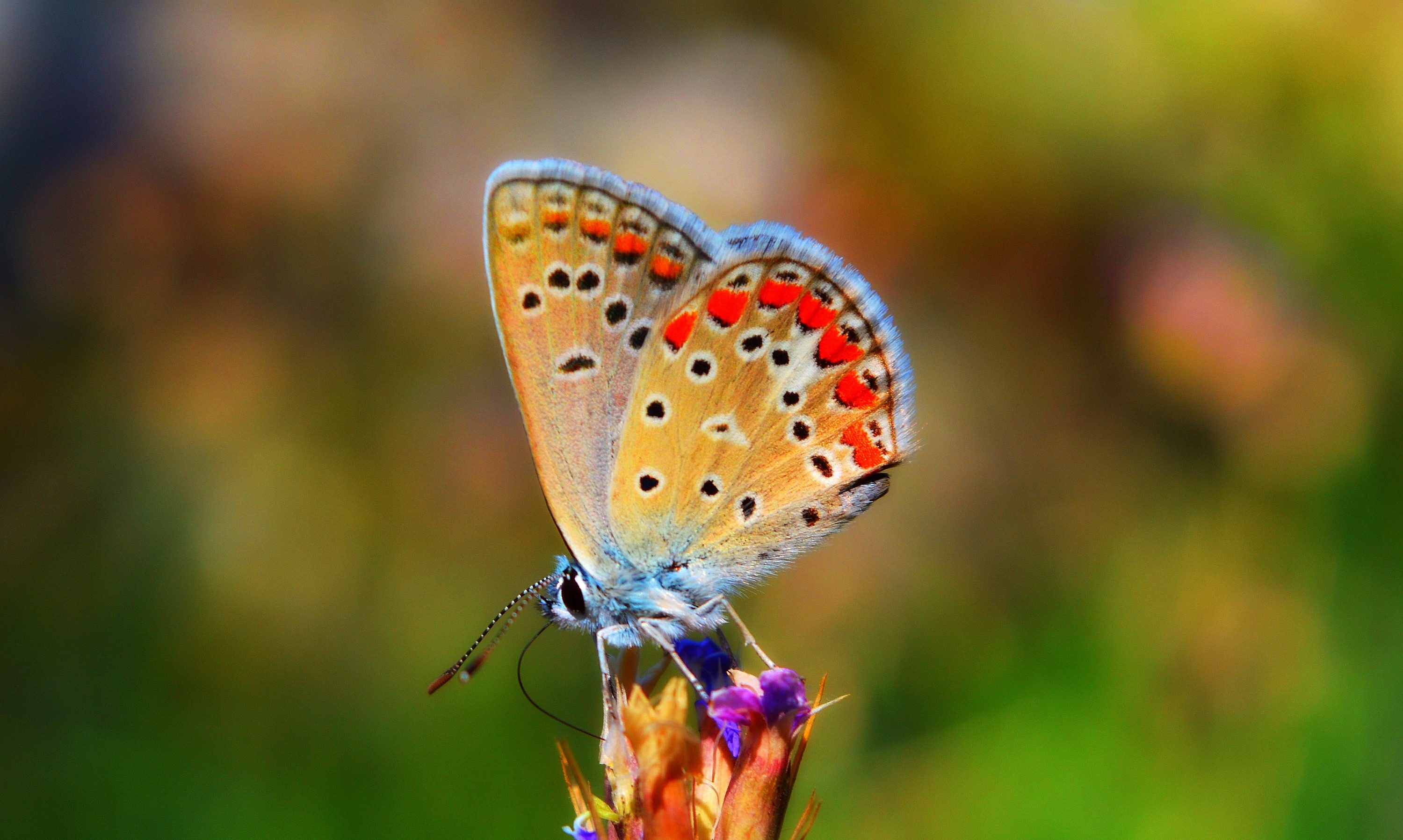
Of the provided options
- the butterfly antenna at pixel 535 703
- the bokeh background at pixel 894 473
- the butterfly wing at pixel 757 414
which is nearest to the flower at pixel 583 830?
the butterfly antenna at pixel 535 703

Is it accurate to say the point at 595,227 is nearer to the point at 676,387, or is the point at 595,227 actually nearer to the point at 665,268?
the point at 665,268

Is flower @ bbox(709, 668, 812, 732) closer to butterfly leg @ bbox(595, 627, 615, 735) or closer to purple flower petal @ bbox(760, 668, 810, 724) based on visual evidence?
purple flower petal @ bbox(760, 668, 810, 724)

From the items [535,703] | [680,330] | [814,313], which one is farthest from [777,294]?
[535,703]

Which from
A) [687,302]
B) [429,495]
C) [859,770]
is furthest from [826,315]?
[429,495]

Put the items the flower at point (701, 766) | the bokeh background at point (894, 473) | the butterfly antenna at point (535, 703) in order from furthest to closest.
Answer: the bokeh background at point (894, 473) → the butterfly antenna at point (535, 703) → the flower at point (701, 766)

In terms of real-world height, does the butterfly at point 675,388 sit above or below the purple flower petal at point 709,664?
above

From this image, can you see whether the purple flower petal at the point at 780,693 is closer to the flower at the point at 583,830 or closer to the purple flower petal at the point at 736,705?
the purple flower petal at the point at 736,705
